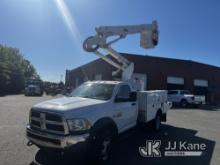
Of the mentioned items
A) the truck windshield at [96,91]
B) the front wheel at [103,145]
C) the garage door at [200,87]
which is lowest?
the front wheel at [103,145]

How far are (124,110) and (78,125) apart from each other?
203 centimetres

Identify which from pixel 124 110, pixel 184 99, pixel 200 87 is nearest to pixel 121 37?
pixel 124 110

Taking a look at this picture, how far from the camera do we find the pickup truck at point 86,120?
16.3 feet

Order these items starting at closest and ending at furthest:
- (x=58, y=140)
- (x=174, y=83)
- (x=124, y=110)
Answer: (x=58, y=140)
(x=124, y=110)
(x=174, y=83)

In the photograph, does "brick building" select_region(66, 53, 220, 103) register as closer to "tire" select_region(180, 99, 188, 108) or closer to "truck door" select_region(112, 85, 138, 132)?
"tire" select_region(180, 99, 188, 108)

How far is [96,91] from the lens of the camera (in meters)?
6.80

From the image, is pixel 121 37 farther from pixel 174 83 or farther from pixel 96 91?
pixel 174 83

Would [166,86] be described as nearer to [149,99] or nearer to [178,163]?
[149,99]

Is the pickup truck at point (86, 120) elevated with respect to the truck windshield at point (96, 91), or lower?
lower

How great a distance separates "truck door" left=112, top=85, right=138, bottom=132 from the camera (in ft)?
21.0

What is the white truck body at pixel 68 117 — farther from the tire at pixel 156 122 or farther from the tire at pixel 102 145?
the tire at pixel 156 122

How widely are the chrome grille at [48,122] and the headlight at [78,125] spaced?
12 centimetres

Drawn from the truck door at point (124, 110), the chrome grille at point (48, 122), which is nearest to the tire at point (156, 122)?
the truck door at point (124, 110)

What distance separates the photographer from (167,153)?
6754 mm
